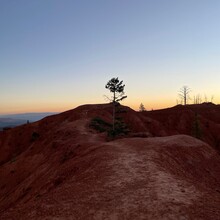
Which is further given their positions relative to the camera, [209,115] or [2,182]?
[209,115]

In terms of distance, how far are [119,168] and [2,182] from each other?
23.3 metres

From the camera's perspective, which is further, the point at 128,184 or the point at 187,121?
the point at 187,121

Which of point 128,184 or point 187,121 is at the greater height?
point 187,121

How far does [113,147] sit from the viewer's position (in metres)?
25.2

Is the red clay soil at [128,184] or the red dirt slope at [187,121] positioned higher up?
the red dirt slope at [187,121]

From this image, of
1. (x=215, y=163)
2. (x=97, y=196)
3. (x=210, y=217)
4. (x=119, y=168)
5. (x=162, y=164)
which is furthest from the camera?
(x=215, y=163)

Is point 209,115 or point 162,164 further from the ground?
point 209,115

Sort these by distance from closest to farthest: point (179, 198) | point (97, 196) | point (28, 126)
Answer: point (179, 198) → point (97, 196) → point (28, 126)

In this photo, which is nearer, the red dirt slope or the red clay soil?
the red clay soil

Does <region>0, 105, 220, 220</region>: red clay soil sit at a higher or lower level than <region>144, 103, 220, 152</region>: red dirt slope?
lower

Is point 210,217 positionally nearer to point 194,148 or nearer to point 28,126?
point 194,148

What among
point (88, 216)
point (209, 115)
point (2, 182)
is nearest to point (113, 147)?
point (88, 216)

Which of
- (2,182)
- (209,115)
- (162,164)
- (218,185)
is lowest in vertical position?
(2,182)

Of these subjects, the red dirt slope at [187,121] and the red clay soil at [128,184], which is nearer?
the red clay soil at [128,184]
